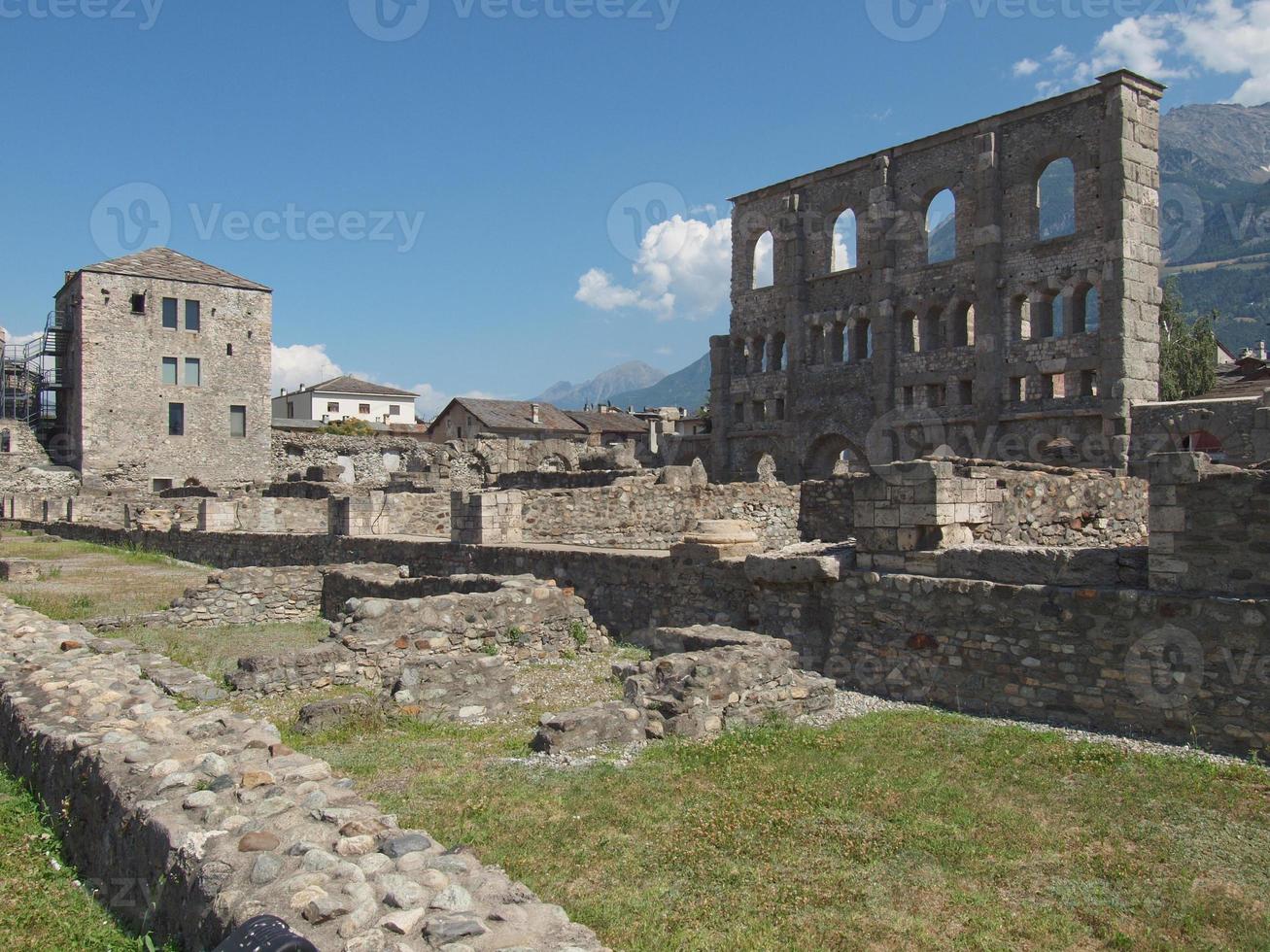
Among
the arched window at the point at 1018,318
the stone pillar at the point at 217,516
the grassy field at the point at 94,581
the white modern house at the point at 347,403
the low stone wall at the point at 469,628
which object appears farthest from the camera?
the white modern house at the point at 347,403

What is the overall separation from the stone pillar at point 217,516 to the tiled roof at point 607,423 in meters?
39.5

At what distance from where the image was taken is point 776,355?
39156mm

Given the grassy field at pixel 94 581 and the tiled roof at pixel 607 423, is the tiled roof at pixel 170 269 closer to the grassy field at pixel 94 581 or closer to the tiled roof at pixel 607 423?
the grassy field at pixel 94 581

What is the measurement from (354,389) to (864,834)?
278 feet

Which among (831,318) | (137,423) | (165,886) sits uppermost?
(831,318)

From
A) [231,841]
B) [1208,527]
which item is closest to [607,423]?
[1208,527]

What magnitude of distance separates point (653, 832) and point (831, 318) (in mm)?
32574

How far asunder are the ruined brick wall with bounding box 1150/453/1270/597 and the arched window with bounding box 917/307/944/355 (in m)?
26.5

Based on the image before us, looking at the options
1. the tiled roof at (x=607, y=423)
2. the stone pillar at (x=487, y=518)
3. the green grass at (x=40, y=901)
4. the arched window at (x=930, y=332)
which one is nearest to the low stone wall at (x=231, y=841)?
the green grass at (x=40, y=901)

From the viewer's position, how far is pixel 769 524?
20578 mm

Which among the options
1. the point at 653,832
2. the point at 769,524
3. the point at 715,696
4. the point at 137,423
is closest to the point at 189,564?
the point at 769,524

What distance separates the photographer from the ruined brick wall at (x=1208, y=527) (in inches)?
294

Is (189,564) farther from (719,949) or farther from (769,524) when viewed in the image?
(719,949)

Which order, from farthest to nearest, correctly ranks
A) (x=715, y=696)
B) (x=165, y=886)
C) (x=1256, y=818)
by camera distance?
(x=715, y=696)
(x=1256, y=818)
(x=165, y=886)
